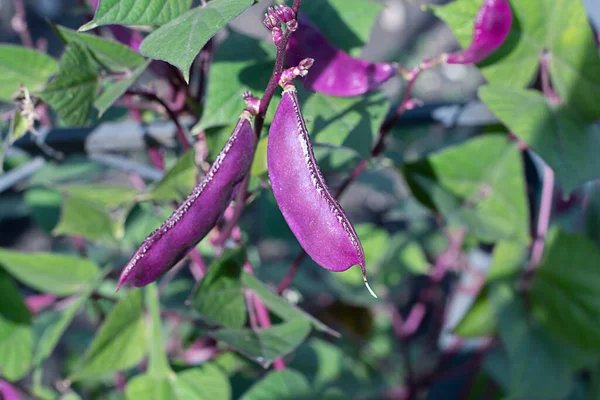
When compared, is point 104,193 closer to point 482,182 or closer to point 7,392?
point 7,392

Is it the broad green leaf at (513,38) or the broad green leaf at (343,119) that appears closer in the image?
the broad green leaf at (343,119)

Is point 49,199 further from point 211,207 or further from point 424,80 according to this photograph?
point 424,80

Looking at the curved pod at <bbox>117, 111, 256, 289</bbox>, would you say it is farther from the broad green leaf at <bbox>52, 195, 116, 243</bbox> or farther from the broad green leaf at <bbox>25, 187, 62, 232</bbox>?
the broad green leaf at <bbox>25, 187, 62, 232</bbox>

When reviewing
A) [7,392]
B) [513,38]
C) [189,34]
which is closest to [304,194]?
[189,34]

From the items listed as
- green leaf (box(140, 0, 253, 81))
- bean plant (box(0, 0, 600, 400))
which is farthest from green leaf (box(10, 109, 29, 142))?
green leaf (box(140, 0, 253, 81))

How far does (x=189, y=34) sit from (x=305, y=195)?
159 mm

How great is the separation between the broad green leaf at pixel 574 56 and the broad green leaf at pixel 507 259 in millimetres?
234

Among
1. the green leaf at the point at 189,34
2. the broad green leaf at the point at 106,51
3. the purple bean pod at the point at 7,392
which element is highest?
the green leaf at the point at 189,34

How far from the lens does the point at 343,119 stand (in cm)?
60

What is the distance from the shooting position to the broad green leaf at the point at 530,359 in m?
0.85

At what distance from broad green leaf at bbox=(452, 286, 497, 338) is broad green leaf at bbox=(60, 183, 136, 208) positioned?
1.78 feet

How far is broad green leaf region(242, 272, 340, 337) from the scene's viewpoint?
61 centimetres

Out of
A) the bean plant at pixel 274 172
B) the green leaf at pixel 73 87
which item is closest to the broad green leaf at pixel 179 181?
the bean plant at pixel 274 172

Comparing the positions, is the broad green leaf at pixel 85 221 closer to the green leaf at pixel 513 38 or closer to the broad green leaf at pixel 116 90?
the broad green leaf at pixel 116 90
